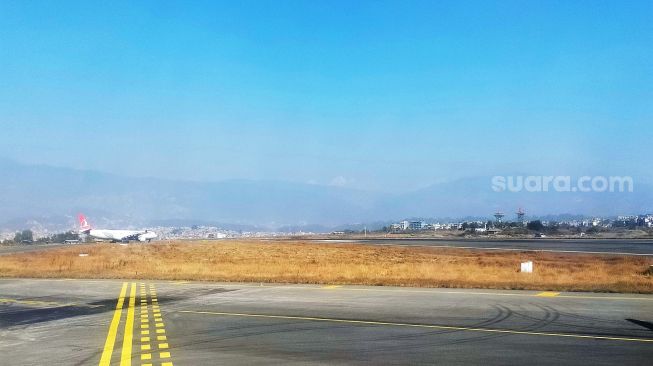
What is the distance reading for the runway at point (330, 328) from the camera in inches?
→ 412

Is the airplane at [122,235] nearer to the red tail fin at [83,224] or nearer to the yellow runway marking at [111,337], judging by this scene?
the red tail fin at [83,224]

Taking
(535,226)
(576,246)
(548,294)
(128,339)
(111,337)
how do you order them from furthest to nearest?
(535,226) < (576,246) < (548,294) < (111,337) < (128,339)

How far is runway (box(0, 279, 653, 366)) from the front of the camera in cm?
1046

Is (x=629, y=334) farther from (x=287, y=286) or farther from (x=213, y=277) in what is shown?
(x=213, y=277)

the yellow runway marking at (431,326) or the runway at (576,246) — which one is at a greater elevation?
the runway at (576,246)

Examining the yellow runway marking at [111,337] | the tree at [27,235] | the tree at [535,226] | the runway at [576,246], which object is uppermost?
the tree at [535,226]

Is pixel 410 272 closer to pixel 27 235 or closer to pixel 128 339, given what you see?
pixel 128 339

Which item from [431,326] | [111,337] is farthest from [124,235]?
[431,326]

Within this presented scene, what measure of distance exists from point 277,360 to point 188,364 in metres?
1.47

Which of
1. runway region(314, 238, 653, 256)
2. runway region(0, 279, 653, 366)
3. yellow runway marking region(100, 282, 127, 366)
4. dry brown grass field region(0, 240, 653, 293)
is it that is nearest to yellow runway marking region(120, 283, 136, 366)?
runway region(0, 279, 653, 366)

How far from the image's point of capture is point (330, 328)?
44.5 feet

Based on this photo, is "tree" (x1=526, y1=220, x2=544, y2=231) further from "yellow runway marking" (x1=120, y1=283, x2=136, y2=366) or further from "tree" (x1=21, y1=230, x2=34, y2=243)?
"tree" (x1=21, y1=230, x2=34, y2=243)

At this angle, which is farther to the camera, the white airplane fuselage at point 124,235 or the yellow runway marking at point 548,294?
the white airplane fuselage at point 124,235

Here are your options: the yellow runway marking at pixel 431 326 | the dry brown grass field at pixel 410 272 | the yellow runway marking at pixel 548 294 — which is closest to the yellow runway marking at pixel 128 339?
the yellow runway marking at pixel 431 326
